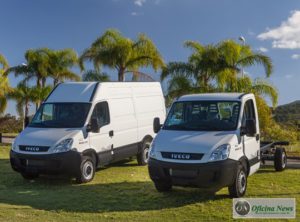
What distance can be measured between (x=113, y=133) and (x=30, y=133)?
2310mm

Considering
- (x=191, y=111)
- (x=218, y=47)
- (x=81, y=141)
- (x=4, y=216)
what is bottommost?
(x=4, y=216)

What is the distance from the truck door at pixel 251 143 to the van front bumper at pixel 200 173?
0.86 m

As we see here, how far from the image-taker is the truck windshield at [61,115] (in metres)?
11.5

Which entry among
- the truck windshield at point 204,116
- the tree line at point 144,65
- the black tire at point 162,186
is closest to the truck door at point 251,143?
the truck windshield at point 204,116

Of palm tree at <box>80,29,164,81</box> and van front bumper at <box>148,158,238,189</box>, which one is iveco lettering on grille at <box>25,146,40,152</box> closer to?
van front bumper at <box>148,158,238,189</box>

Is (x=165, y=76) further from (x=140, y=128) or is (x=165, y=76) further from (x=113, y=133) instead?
(x=113, y=133)

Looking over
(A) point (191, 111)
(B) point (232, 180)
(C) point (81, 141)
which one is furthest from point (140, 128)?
(B) point (232, 180)

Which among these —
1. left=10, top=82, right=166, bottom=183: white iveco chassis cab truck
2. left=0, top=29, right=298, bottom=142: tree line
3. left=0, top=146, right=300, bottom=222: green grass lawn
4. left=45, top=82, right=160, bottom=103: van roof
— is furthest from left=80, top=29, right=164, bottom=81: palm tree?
left=0, top=146, right=300, bottom=222: green grass lawn

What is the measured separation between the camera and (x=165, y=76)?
78.8ft

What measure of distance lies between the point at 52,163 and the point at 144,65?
1736 cm

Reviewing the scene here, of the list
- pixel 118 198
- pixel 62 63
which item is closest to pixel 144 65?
pixel 62 63

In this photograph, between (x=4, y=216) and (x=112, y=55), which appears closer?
(x=4, y=216)

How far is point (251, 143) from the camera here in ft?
32.3

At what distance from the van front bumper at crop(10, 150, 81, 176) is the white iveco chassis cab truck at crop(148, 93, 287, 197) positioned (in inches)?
83.7
